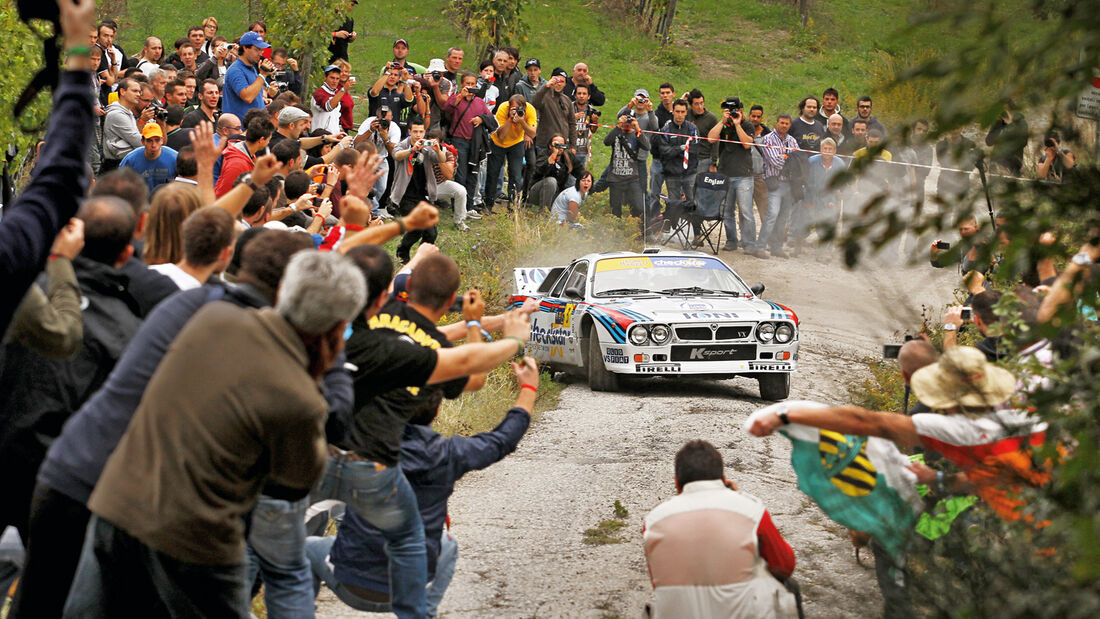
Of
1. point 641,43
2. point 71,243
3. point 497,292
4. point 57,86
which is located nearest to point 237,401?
point 57,86

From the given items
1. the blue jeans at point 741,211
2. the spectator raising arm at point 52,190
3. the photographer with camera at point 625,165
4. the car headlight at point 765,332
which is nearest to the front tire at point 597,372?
the car headlight at point 765,332

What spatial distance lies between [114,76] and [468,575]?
999 centimetres

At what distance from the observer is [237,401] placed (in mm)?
3600

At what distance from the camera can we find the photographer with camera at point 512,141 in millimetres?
19281

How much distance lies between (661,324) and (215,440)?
33.3 ft

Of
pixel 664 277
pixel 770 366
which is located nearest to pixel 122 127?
pixel 664 277

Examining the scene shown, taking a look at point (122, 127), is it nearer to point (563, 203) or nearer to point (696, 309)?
point (696, 309)

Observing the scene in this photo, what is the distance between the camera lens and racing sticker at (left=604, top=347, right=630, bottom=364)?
44.7 feet

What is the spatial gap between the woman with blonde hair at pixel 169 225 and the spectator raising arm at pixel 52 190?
5.37 ft

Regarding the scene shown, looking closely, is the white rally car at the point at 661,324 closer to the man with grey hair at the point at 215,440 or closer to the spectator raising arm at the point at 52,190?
the man with grey hair at the point at 215,440

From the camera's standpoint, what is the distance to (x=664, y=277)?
49.5 ft

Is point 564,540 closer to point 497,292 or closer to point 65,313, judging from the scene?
point 65,313

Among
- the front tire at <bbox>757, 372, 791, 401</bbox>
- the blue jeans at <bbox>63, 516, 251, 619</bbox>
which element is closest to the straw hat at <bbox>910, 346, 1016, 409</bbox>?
the blue jeans at <bbox>63, 516, 251, 619</bbox>

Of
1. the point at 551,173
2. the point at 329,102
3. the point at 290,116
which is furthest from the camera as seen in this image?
the point at 551,173
